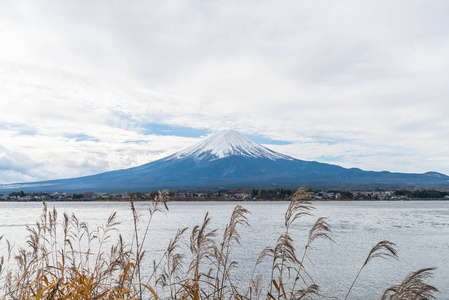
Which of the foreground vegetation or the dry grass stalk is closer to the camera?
the dry grass stalk

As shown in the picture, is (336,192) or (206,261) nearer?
(206,261)

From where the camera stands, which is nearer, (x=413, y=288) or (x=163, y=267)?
(x=413, y=288)

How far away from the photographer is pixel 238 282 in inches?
607

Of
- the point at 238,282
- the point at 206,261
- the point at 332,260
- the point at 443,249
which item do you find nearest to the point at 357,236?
the point at 443,249

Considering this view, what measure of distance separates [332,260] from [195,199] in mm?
116081

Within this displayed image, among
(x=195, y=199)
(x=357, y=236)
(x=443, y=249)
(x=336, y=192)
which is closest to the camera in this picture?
(x=443, y=249)

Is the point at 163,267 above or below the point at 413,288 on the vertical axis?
below

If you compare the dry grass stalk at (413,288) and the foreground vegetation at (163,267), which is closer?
the dry grass stalk at (413,288)

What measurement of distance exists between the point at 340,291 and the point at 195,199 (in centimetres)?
12239

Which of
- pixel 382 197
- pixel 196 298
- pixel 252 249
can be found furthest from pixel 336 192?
pixel 196 298

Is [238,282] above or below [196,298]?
below

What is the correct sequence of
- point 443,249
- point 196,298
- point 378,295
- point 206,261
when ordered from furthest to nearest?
point 443,249 → point 206,261 → point 378,295 → point 196,298

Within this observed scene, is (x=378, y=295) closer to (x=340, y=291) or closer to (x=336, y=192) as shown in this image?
(x=340, y=291)

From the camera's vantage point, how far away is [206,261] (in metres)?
20.4
